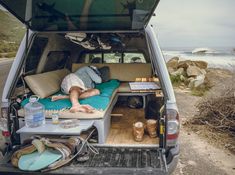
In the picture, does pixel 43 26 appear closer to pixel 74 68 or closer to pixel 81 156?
pixel 81 156

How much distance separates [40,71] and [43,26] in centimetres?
129

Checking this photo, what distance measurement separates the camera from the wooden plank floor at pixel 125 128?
10.7 feet

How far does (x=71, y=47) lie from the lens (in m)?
5.85

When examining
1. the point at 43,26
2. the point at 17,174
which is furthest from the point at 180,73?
the point at 17,174

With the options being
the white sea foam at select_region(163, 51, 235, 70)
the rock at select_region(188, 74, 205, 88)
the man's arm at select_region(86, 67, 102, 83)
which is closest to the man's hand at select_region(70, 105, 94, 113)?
the man's arm at select_region(86, 67, 102, 83)

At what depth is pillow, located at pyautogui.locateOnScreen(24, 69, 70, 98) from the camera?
3.66 meters

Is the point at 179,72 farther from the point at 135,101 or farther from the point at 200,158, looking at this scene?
the point at 200,158

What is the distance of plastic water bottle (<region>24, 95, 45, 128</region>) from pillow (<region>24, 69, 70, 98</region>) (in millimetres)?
576

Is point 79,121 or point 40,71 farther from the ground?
point 40,71

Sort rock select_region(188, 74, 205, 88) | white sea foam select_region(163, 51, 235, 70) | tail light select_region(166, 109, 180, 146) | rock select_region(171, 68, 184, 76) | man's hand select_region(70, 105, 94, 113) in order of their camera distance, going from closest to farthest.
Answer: tail light select_region(166, 109, 180, 146)
man's hand select_region(70, 105, 94, 113)
rock select_region(188, 74, 205, 88)
rock select_region(171, 68, 184, 76)
white sea foam select_region(163, 51, 235, 70)

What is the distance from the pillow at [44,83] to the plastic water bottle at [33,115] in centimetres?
58

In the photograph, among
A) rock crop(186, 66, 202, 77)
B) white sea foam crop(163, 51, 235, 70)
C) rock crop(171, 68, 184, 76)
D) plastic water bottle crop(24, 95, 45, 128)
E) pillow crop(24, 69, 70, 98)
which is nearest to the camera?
plastic water bottle crop(24, 95, 45, 128)

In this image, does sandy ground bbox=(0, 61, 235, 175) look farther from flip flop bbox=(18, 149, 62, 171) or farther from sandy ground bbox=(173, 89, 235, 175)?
flip flop bbox=(18, 149, 62, 171)

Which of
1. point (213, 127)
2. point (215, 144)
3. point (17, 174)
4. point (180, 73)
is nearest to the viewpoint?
point (17, 174)
